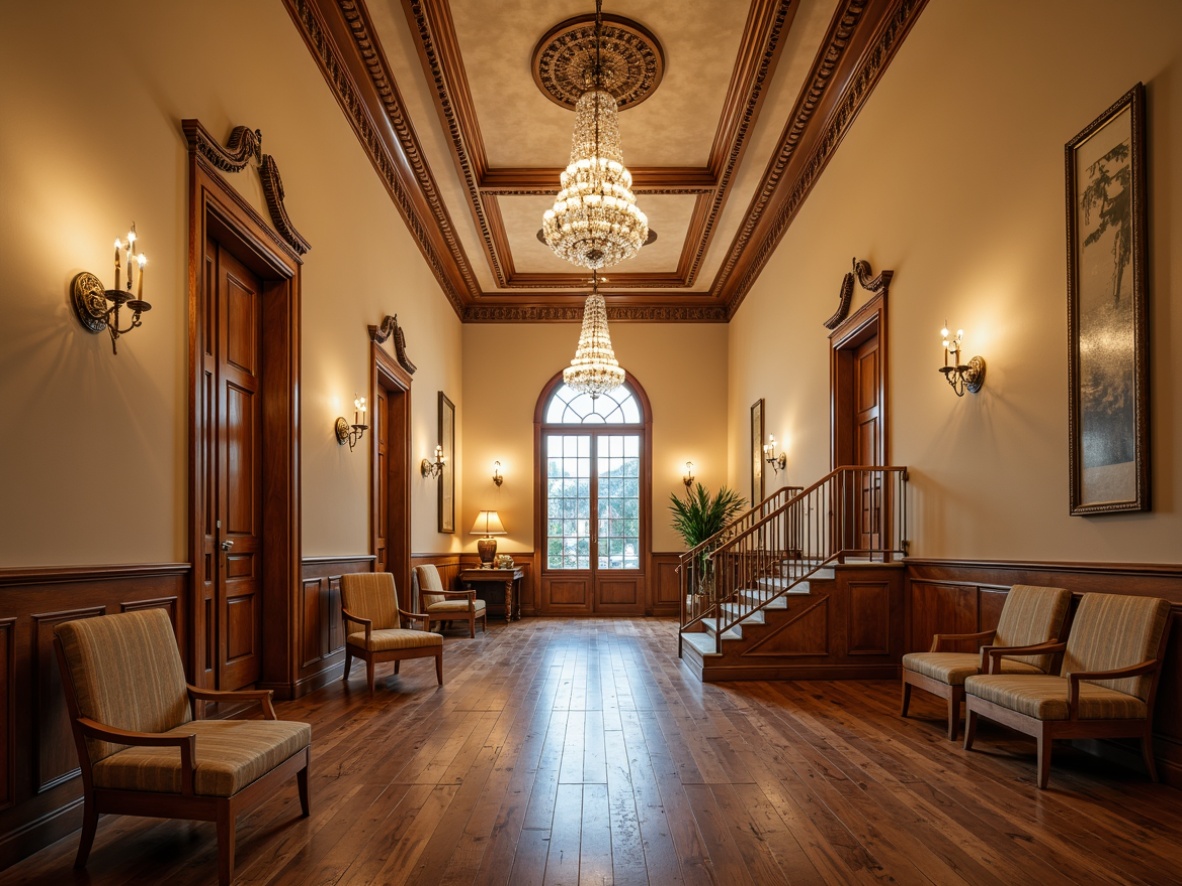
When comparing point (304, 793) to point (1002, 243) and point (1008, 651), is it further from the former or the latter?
point (1002, 243)

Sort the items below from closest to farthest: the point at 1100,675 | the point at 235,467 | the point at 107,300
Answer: the point at 107,300, the point at 1100,675, the point at 235,467

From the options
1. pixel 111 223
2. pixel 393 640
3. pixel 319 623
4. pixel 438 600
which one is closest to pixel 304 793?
pixel 111 223

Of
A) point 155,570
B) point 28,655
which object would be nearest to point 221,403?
point 155,570

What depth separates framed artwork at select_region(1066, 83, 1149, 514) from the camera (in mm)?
4160

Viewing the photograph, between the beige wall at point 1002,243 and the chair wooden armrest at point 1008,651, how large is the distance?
502 mm

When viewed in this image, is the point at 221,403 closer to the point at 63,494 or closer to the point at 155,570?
the point at 155,570

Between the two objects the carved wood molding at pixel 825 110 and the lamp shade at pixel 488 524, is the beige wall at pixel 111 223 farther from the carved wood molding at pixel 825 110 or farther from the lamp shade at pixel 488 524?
the lamp shade at pixel 488 524

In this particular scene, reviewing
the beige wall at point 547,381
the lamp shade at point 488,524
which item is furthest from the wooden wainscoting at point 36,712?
the beige wall at point 547,381

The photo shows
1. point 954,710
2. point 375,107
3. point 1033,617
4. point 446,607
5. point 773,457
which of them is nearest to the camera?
point 1033,617

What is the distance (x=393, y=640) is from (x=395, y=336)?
358 cm

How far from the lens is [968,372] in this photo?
19.3ft

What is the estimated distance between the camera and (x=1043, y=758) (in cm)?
400

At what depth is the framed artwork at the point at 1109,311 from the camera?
416 cm

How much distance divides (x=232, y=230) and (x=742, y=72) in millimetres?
4790
